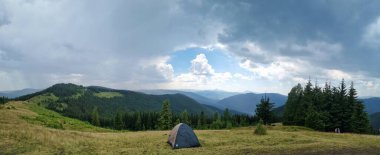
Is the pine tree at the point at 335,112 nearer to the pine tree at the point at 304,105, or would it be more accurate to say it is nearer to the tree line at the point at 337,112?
the tree line at the point at 337,112

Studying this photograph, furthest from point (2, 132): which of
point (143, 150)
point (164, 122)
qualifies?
point (164, 122)

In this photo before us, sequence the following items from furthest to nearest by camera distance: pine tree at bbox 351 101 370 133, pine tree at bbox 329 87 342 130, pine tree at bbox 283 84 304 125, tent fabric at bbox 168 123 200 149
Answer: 1. pine tree at bbox 283 84 304 125
2. pine tree at bbox 329 87 342 130
3. pine tree at bbox 351 101 370 133
4. tent fabric at bbox 168 123 200 149

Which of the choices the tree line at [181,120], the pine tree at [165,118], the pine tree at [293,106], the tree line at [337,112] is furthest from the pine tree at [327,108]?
the pine tree at [165,118]

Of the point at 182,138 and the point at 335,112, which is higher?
the point at 335,112

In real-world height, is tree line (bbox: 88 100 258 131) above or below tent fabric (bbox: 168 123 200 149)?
below

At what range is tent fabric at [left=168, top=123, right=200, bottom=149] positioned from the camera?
34.2 metres

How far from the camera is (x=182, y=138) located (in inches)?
1374

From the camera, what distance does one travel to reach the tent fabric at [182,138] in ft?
112

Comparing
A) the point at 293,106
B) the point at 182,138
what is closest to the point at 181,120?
the point at 293,106

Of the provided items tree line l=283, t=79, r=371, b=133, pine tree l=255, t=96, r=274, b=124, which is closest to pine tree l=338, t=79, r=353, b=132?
tree line l=283, t=79, r=371, b=133

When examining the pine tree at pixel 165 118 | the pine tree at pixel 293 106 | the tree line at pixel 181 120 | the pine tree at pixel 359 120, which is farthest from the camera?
the tree line at pixel 181 120

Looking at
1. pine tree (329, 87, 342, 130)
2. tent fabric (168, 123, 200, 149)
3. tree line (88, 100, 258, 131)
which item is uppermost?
pine tree (329, 87, 342, 130)

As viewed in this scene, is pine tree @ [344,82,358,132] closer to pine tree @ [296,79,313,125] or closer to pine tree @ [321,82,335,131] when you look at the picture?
pine tree @ [321,82,335,131]

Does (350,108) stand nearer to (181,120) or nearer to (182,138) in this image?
(182,138)
